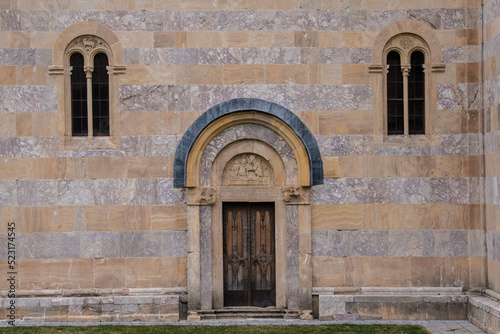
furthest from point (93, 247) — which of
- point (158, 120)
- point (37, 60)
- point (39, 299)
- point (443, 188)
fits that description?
point (443, 188)

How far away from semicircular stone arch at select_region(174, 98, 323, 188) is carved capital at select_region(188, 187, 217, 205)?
0.20 metres

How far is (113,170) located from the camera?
43.4ft

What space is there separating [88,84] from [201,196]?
3.48 metres

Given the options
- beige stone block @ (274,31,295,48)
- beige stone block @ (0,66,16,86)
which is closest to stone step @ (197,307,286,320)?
beige stone block @ (274,31,295,48)

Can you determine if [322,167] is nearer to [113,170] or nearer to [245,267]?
[245,267]

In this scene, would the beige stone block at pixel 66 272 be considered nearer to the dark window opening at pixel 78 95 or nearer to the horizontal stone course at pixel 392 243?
the dark window opening at pixel 78 95

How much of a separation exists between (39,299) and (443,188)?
29.4ft

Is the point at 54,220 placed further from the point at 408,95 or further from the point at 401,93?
the point at 408,95

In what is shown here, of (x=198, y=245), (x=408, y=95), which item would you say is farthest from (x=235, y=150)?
(x=408, y=95)

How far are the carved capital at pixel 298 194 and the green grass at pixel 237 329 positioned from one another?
2.62m

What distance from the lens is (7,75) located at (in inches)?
520

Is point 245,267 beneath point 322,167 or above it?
beneath

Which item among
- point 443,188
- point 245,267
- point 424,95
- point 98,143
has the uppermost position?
point 424,95

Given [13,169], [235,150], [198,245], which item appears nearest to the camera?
[198,245]
